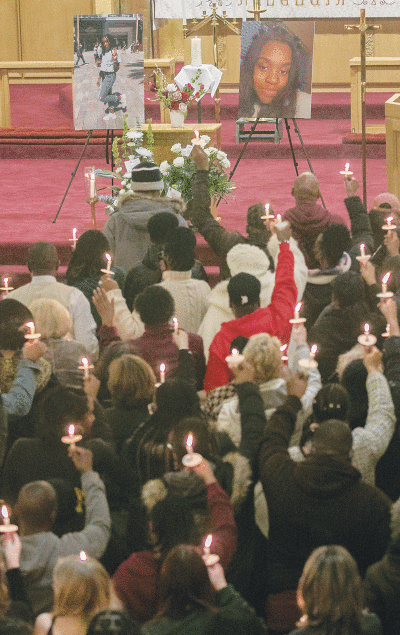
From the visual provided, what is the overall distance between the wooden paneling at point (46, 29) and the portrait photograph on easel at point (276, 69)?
5.81m

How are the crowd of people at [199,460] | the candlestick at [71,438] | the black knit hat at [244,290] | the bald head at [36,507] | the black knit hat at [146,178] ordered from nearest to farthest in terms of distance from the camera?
the crowd of people at [199,460], the bald head at [36,507], the candlestick at [71,438], the black knit hat at [244,290], the black knit hat at [146,178]

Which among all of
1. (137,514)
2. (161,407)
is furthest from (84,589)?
(161,407)

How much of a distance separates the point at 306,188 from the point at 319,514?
2.52m

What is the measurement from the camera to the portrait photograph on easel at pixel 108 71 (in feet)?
23.0

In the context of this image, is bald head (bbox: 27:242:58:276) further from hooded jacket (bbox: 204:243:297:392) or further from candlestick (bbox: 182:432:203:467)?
candlestick (bbox: 182:432:203:467)

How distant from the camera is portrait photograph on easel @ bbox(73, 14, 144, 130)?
7020 millimetres

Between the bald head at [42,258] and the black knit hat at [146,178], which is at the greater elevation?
the black knit hat at [146,178]

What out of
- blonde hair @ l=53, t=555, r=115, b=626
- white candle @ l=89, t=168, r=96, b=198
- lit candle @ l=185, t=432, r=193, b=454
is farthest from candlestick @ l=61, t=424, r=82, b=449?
white candle @ l=89, t=168, r=96, b=198

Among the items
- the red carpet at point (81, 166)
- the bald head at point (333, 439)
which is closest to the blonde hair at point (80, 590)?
the bald head at point (333, 439)

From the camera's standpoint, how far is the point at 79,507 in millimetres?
2742

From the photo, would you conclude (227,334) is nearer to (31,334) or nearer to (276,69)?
(31,334)

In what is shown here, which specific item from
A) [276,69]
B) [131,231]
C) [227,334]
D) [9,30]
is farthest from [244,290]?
[9,30]

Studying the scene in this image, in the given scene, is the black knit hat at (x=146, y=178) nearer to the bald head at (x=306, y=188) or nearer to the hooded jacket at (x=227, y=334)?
the bald head at (x=306, y=188)

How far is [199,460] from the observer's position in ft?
7.84
